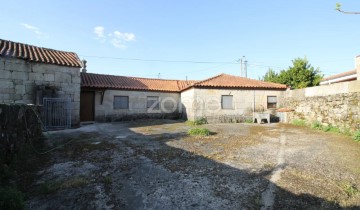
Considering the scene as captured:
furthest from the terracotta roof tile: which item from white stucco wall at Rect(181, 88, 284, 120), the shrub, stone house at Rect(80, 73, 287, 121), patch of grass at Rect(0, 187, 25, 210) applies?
patch of grass at Rect(0, 187, 25, 210)

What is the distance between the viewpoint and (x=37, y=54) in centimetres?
1202

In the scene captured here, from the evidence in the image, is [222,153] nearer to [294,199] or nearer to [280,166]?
[280,166]

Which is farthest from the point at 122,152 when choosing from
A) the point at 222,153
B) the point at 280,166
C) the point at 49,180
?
the point at 280,166

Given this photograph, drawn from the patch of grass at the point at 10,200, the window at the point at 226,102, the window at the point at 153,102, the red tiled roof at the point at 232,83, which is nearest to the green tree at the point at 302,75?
the red tiled roof at the point at 232,83

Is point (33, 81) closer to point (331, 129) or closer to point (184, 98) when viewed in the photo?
point (184, 98)

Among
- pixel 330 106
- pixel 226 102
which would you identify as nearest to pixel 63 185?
pixel 330 106

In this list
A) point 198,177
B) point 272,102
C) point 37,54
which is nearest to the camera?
point 198,177

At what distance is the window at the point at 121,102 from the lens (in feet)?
53.1

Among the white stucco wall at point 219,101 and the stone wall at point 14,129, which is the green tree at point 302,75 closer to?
the white stucco wall at point 219,101

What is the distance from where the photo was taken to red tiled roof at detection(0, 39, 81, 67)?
1090cm

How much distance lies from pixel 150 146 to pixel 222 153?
2.54m

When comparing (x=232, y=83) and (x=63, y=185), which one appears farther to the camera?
(x=232, y=83)

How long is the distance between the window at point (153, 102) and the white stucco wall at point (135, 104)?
0.25m

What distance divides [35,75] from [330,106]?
51.3ft
